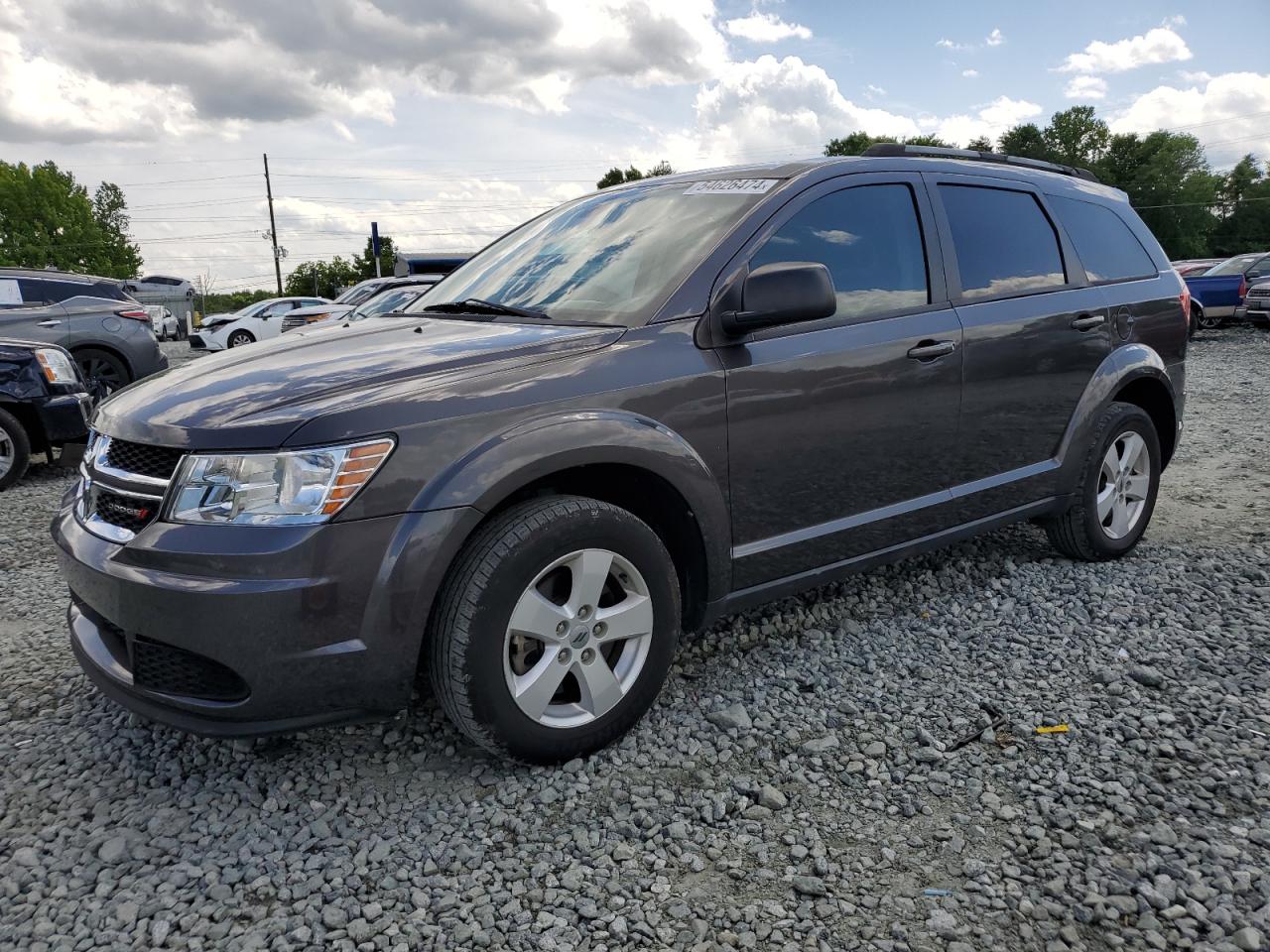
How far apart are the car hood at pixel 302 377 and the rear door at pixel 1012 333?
164 centimetres

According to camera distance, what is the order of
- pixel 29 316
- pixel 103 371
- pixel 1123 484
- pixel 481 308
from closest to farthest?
pixel 481 308 → pixel 1123 484 → pixel 29 316 → pixel 103 371

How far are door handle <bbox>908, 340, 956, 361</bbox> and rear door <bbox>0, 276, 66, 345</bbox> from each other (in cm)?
906

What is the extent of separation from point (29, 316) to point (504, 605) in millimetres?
9382

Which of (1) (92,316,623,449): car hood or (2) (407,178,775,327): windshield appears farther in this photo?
(2) (407,178,775,327): windshield

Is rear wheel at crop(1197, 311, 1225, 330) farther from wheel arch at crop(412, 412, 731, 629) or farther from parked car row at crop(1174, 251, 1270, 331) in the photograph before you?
wheel arch at crop(412, 412, 731, 629)

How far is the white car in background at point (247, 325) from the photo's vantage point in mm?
23391

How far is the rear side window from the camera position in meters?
4.23

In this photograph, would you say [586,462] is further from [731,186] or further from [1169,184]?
[1169,184]

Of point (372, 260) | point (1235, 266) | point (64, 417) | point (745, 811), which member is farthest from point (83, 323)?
point (372, 260)

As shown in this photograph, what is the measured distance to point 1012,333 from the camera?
12.3 feet

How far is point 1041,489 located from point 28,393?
22.8 ft

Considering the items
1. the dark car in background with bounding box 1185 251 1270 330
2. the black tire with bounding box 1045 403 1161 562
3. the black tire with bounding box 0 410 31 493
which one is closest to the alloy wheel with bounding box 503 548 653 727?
the black tire with bounding box 1045 403 1161 562

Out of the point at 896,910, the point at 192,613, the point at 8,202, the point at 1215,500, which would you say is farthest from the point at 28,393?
the point at 8,202

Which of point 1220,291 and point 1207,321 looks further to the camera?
point 1207,321
